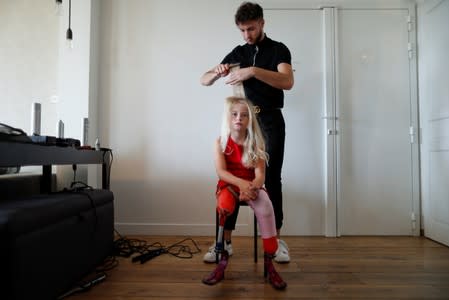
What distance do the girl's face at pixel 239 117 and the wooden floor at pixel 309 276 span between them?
747 mm

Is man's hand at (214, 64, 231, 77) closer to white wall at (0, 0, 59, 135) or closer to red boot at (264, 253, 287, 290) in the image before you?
red boot at (264, 253, 287, 290)

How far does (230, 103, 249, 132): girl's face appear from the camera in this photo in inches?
52.0

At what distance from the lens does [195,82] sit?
2.19 meters

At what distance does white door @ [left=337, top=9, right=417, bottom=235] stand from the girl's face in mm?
1150

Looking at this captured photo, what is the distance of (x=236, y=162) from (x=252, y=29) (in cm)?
74

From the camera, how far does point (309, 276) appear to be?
4.34ft

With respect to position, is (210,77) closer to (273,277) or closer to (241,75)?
(241,75)

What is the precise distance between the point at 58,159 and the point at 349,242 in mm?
1954

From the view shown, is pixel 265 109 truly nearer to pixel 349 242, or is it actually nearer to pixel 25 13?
pixel 349 242

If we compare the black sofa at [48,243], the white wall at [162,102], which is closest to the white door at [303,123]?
the white wall at [162,102]

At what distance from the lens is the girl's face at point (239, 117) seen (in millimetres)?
1321

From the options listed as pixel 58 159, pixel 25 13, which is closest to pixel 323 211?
pixel 58 159

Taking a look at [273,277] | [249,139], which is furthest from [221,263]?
[249,139]

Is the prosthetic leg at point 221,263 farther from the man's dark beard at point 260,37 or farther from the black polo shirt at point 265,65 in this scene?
the man's dark beard at point 260,37
